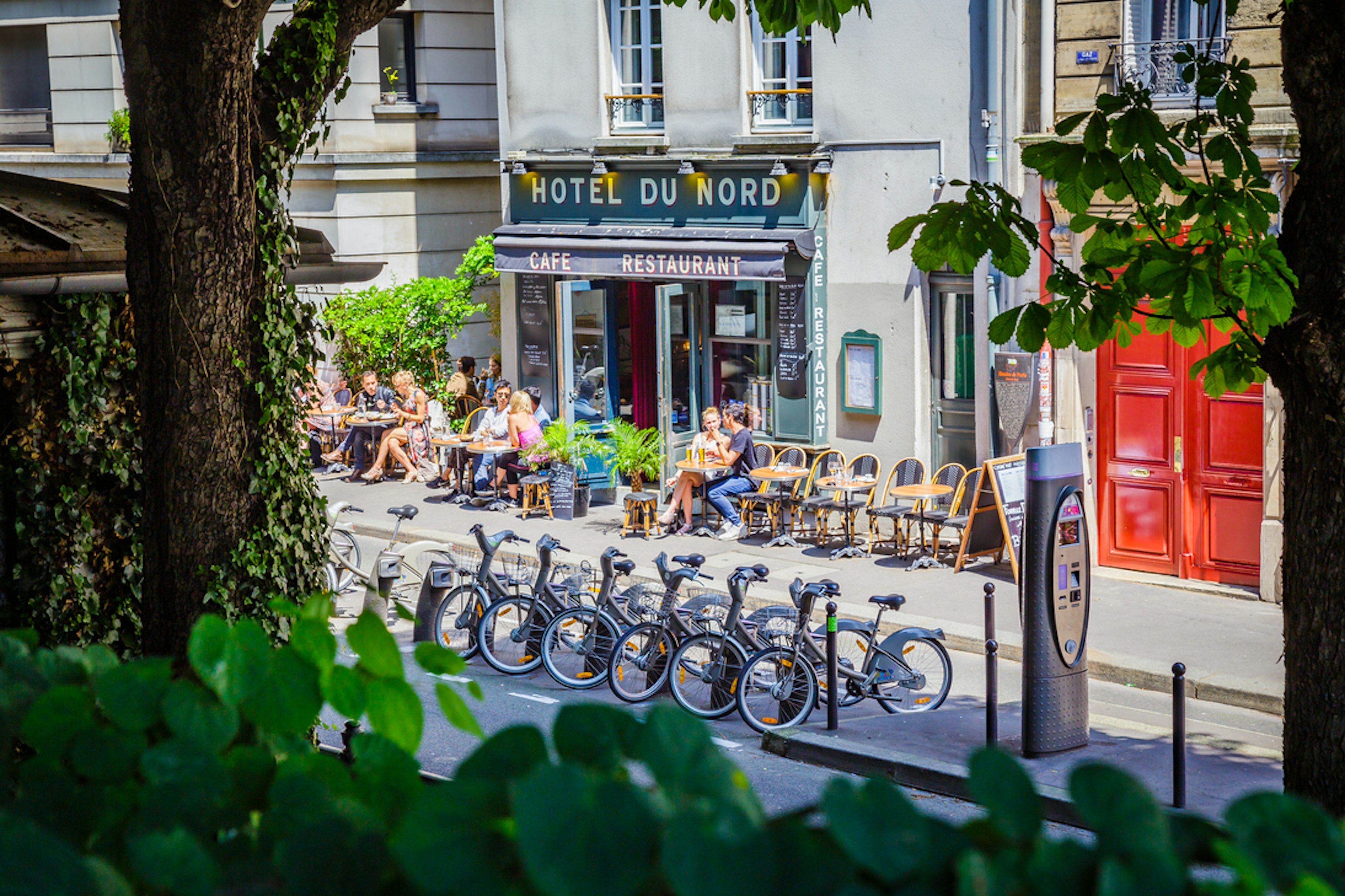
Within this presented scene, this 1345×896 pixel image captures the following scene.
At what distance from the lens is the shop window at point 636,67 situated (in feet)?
59.3

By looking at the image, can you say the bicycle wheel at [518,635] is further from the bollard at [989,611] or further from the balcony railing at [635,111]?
the balcony railing at [635,111]

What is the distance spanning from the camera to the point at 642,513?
1628cm

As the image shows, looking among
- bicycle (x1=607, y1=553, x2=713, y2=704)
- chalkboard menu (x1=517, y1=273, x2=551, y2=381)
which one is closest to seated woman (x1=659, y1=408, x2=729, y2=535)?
chalkboard menu (x1=517, y1=273, x2=551, y2=381)

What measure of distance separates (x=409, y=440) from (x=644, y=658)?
1006cm

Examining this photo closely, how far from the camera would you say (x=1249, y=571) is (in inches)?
512

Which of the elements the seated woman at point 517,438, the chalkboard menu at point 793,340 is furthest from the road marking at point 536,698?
the seated woman at point 517,438

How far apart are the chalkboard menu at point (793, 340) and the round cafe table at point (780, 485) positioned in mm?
1164

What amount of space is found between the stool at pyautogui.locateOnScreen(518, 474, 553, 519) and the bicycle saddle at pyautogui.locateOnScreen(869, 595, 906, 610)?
765 centimetres

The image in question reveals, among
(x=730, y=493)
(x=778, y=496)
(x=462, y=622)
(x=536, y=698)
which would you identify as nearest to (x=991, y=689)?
(x=536, y=698)

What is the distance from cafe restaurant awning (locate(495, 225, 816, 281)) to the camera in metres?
16.3

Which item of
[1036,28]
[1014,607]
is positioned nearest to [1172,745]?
[1014,607]

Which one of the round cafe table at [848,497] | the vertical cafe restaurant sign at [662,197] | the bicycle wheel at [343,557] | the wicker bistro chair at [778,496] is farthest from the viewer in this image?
the vertical cafe restaurant sign at [662,197]

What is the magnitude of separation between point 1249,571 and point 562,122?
10332 millimetres

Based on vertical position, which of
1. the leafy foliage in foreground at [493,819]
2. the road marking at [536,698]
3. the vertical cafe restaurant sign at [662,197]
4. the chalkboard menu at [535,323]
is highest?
the vertical cafe restaurant sign at [662,197]
